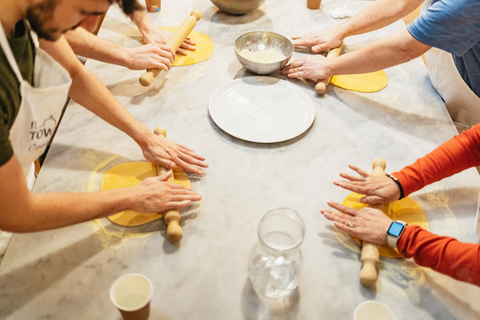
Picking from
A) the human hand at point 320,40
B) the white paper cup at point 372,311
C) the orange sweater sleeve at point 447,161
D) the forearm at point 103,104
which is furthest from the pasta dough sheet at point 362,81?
the white paper cup at point 372,311

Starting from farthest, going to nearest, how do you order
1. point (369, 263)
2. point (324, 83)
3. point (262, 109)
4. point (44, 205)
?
1. point (324, 83)
2. point (262, 109)
3. point (369, 263)
4. point (44, 205)

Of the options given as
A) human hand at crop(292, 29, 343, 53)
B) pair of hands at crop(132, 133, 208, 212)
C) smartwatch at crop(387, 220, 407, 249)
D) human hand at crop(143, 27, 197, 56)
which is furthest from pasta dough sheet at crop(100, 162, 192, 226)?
human hand at crop(292, 29, 343, 53)

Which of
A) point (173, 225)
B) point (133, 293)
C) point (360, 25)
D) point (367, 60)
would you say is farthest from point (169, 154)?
point (360, 25)

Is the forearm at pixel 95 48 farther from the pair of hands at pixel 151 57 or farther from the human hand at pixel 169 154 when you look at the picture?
the human hand at pixel 169 154

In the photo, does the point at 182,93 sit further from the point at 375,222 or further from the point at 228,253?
the point at 375,222

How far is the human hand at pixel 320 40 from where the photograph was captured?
1791 mm

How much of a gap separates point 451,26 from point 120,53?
4.03ft

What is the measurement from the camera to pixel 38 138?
989 millimetres

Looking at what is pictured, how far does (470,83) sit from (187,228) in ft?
4.16

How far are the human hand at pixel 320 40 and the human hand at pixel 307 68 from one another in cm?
18

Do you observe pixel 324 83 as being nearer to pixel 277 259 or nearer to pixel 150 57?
pixel 150 57

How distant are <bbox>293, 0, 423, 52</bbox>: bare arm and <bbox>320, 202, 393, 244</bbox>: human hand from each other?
0.94 m

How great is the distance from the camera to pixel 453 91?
1.57 m

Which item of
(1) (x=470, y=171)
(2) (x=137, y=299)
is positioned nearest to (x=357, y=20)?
(1) (x=470, y=171)
